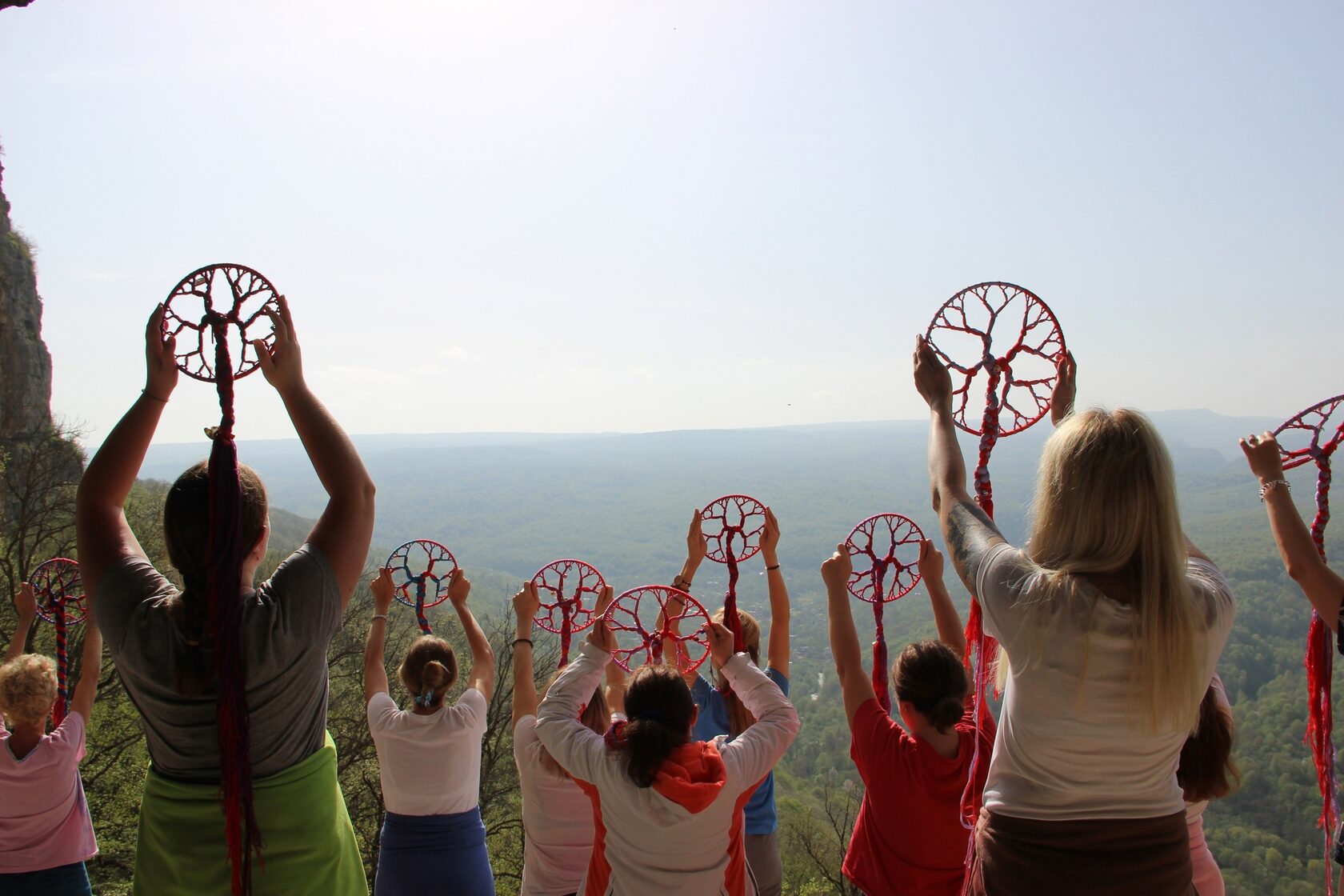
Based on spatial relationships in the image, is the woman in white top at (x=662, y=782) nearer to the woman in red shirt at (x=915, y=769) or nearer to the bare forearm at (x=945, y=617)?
the woman in red shirt at (x=915, y=769)

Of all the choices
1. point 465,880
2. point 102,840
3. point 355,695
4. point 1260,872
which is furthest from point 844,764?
point 465,880

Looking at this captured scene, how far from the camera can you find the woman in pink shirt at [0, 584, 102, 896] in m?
4.07

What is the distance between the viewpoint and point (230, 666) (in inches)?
84.5

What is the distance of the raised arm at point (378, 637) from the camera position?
4.27 metres

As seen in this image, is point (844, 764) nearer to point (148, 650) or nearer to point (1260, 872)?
point (1260, 872)

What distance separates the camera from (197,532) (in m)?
2.30

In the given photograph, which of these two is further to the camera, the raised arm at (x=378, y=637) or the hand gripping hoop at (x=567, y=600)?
the hand gripping hoop at (x=567, y=600)

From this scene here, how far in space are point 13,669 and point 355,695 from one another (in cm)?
2079

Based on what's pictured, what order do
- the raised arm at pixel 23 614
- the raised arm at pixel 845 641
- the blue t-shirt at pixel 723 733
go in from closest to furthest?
the raised arm at pixel 845 641
the blue t-shirt at pixel 723 733
the raised arm at pixel 23 614

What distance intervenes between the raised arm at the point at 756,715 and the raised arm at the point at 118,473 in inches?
80.3

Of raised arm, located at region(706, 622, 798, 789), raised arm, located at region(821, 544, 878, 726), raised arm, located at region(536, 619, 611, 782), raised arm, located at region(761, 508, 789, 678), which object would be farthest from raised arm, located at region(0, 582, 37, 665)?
raised arm, located at region(821, 544, 878, 726)

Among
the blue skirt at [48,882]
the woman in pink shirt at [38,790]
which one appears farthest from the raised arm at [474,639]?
the blue skirt at [48,882]

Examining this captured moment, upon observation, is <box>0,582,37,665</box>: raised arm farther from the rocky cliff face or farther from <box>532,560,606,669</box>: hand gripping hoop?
the rocky cliff face

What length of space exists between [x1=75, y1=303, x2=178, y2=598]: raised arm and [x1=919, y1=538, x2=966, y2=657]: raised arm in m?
3.14
